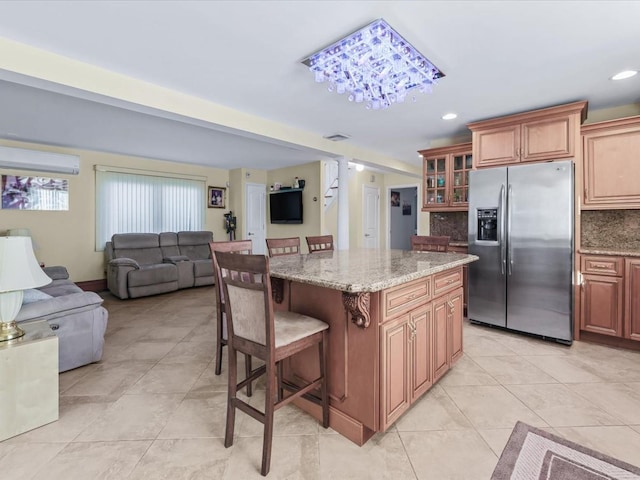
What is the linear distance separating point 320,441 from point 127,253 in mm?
5015

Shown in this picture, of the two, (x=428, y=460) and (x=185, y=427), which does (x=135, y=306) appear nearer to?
(x=185, y=427)

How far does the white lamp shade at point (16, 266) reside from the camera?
1803 mm

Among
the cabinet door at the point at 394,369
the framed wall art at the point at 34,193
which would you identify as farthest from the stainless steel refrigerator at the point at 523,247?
the framed wall art at the point at 34,193

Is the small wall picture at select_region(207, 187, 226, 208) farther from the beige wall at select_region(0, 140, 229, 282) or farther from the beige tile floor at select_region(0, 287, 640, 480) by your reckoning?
the beige tile floor at select_region(0, 287, 640, 480)

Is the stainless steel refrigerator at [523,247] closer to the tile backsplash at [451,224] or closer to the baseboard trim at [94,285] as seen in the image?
the tile backsplash at [451,224]

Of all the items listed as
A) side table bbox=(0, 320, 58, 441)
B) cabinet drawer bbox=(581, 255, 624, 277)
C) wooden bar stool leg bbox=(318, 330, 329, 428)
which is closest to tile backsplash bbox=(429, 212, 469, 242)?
cabinet drawer bbox=(581, 255, 624, 277)

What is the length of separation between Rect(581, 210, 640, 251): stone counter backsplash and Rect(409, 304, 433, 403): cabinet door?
8.35 ft

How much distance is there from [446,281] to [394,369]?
84 centimetres

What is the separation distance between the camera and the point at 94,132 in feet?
14.1

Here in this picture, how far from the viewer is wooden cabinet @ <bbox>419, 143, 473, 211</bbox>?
407 cm

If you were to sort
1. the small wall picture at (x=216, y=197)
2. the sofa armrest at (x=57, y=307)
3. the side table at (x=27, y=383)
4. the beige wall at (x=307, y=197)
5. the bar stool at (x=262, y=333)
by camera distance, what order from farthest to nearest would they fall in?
1. the small wall picture at (x=216, y=197)
2. the beige wall at (x=307, y=197)
3. the sofa armrest at (x=57, y=307)
4. the side table at (x=27, y=383)
5. the bar stool at (x=262, y=333)

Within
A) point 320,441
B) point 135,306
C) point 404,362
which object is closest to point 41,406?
point 320,441

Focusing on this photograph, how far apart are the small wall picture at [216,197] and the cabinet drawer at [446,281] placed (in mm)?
5796

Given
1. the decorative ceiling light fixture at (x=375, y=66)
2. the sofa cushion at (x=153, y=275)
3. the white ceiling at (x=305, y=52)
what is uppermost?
the white ceiling at (x=305, y=52)
